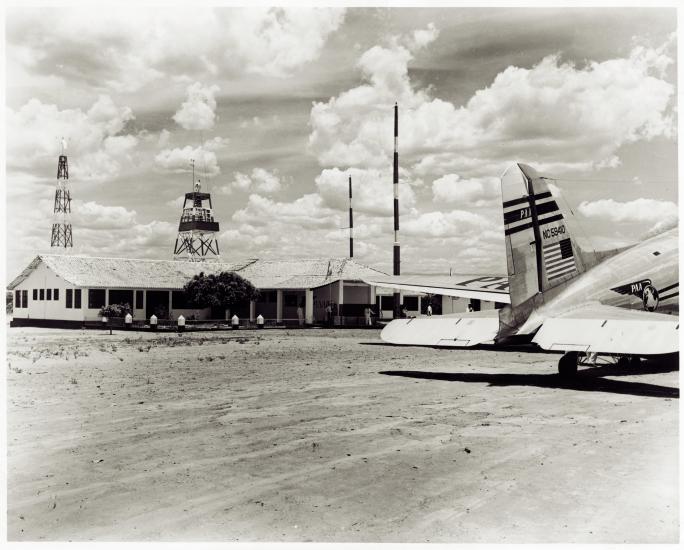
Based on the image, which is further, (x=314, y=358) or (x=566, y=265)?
(x=314, y=358)

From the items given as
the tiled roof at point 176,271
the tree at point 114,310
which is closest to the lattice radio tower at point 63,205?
the tree at point 114,310

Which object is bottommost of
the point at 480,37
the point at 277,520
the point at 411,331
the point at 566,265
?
the point at 277,520

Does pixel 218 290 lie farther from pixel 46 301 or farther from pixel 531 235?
pixel 531 235

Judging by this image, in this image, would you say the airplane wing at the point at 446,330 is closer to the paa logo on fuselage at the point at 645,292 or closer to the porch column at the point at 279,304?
the paa logo on fuselage at the point at 645,292

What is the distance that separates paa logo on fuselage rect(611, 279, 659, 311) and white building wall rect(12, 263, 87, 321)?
37.3 metres

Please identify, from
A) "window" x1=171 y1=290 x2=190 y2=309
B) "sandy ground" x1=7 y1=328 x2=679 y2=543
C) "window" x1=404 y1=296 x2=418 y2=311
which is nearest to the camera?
"sandy ground" x1=7 y1=328 x2=679 y2=543

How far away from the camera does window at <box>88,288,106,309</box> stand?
43375mm

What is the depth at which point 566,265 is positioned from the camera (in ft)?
46.9

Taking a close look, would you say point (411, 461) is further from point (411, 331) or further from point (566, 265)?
point (566, 265)

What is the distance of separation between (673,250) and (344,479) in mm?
11745

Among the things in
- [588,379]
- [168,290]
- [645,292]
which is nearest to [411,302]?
[168,290]

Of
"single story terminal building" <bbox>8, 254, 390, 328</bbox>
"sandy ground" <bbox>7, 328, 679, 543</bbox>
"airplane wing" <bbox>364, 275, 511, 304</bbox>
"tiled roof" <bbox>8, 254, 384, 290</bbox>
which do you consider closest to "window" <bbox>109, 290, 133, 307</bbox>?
"single story terminal building" <bbox>8, 254, 390, 328</bbox>

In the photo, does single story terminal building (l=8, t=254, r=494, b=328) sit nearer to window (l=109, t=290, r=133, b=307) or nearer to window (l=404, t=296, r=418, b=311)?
window (l=109, t=290, r=133, b=307)

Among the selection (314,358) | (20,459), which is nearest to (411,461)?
(20,459)
